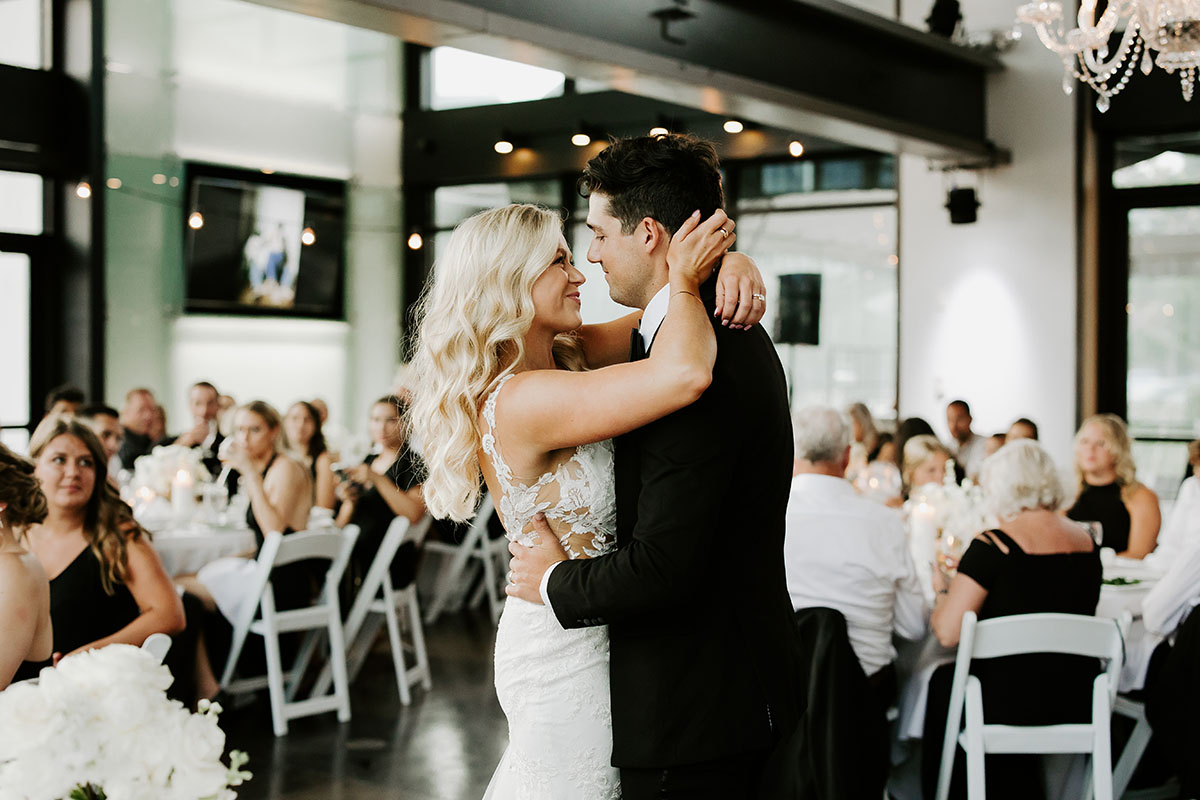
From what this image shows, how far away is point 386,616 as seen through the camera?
19.9ft

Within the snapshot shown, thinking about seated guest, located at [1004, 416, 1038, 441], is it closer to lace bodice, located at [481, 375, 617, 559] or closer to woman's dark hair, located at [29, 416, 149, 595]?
woman's dark hair, located at [29, 416, 149, 595]

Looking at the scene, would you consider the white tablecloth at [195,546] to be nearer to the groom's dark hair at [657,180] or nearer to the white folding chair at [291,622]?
the white folding chair at [291,622]

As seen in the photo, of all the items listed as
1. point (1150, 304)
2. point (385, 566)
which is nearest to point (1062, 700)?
point (385, 566)

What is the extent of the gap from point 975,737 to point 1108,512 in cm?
271

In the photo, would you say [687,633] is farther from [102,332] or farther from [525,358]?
[102,332]

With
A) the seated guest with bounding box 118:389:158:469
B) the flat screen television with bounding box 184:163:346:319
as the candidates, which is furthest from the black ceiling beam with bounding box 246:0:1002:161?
the flat screen television with bounding box 184:163:346:319

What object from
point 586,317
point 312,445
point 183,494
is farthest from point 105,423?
point 586,317

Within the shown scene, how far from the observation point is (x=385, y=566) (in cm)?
567

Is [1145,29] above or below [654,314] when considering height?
above

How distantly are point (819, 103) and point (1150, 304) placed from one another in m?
3.98

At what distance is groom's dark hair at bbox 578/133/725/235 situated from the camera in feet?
6.11

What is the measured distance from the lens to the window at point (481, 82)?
1207cm

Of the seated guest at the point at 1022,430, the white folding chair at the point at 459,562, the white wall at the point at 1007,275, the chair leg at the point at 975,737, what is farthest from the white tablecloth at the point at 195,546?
the white wall at the point at 1007,275

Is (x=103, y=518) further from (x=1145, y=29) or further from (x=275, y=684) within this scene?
(x=1145, y=29)
